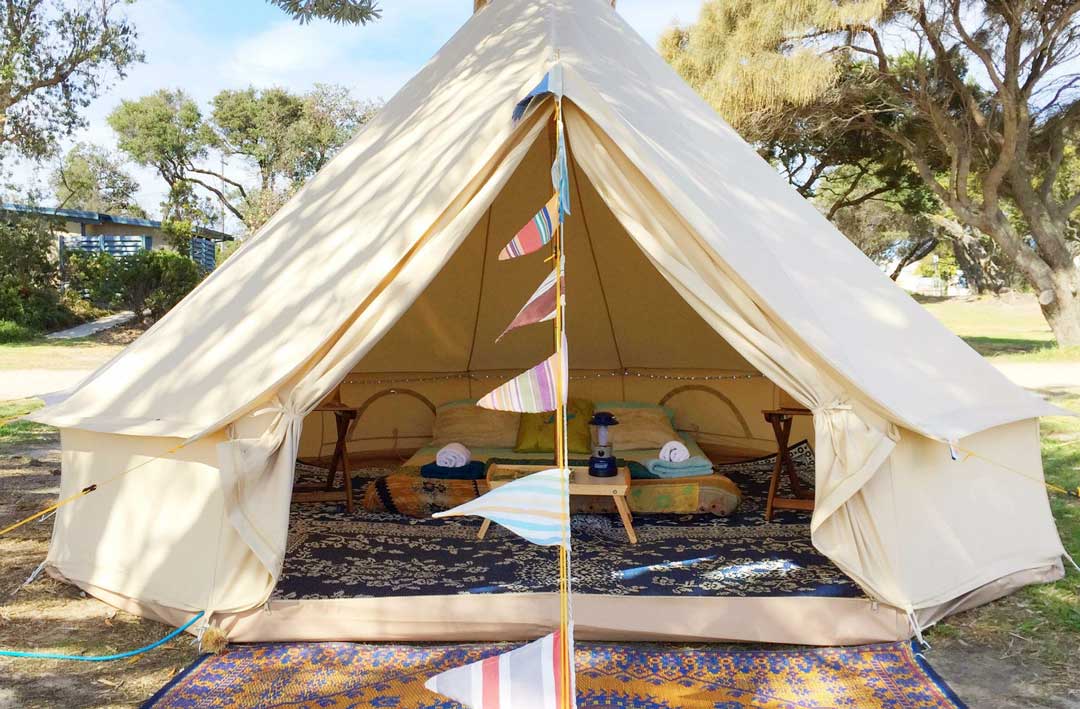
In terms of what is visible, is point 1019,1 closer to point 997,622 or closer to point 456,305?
point 456,305

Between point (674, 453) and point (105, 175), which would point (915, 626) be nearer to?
point (674, 453)

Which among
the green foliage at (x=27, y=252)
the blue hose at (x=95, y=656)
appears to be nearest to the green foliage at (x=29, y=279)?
the green foliage at (x=27, y=252)

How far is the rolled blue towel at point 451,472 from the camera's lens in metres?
4.67

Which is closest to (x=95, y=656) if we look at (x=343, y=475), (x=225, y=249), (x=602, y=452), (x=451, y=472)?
(x=343, y=475)

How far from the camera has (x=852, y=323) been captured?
3.32m

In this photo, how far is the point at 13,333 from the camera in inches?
524

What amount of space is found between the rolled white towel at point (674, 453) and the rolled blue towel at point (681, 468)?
0.02m

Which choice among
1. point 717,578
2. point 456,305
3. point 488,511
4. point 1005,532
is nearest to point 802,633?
point 717,578

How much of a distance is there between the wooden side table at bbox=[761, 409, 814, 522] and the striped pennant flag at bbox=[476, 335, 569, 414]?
2335 mm

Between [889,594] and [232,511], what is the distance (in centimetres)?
209

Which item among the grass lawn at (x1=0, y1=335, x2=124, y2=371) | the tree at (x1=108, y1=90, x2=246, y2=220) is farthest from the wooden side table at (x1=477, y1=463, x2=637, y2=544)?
the tree at (x1=108, y1=90, x2=246, y2=220)

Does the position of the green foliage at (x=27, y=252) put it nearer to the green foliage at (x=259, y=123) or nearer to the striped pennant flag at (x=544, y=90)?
the green foliage at (x=259, y=123)

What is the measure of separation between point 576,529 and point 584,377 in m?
1.87

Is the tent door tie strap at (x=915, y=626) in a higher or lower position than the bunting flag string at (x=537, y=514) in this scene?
lower
